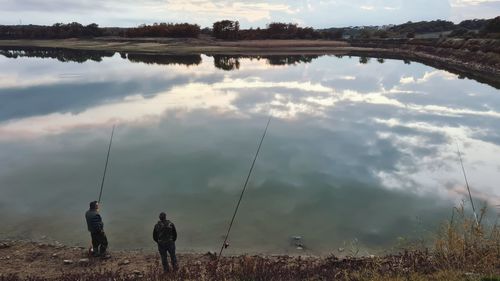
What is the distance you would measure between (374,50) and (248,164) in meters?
88.5

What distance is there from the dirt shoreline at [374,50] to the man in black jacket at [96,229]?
40130mm

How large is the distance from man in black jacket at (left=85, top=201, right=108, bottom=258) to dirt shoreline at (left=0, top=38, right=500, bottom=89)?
Result: 132 ft

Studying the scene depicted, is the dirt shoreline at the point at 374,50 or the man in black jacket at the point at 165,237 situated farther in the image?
the dirt shoreline at the point at 374,50

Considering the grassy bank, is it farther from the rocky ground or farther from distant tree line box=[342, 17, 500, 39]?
distant tree line box=[342, 17, 500, 39]

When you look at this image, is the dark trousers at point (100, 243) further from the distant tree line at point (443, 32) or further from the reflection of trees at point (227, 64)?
the distant tree line at point (443, 32)

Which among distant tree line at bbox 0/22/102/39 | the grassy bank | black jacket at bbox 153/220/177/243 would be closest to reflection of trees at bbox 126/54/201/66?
the grassy bank

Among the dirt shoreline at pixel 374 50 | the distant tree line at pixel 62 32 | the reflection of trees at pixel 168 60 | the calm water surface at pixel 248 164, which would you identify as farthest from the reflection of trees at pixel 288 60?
the distant tree line at pixel 62 32

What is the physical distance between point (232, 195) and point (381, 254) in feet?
17.8

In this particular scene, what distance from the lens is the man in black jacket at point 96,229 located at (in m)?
10.6

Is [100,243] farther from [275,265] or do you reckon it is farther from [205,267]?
[275,265]

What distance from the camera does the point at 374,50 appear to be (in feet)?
324

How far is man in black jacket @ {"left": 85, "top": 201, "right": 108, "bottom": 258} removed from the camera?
417 inches

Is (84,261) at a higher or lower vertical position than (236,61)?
lower

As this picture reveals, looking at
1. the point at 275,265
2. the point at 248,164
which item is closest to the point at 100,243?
the point at 275,265
